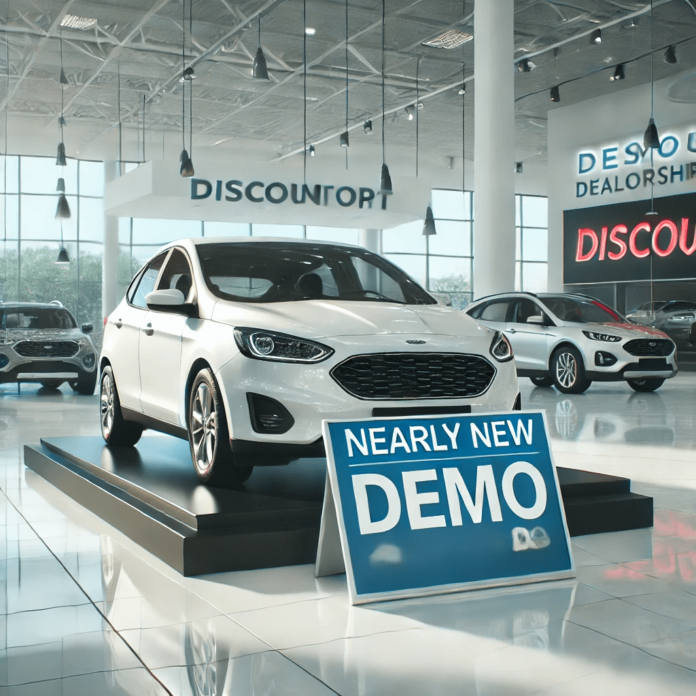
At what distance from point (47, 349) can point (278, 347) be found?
31.5 feet

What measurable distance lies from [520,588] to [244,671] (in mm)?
1305

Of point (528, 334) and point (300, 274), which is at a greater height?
point (300, 274)

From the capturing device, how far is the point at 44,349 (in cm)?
1305

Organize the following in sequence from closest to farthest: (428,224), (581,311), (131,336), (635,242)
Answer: (131,336)
(581,311)
(635,242)
(428,224)

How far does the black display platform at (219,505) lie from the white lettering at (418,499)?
62 cm

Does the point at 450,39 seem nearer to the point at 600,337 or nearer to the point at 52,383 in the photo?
the point at 600,337

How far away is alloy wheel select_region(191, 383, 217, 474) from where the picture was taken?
448 centimetres

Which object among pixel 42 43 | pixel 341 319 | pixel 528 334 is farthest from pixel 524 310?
pixel 42 43

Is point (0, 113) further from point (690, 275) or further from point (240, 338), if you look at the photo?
point (690, 275)

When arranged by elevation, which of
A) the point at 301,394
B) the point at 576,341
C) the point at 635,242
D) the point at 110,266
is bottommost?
the point at 576,341

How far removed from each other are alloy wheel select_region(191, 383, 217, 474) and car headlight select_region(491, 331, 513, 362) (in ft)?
4.61

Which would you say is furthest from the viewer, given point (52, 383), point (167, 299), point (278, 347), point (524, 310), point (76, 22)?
point (76, 22)

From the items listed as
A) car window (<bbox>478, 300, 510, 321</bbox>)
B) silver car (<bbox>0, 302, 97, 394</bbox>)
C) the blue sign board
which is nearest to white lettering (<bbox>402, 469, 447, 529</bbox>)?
the blue sign board

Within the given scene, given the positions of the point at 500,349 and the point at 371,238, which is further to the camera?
the point at 371,238
